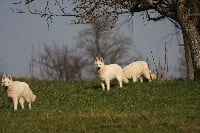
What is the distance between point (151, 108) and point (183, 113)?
229cm

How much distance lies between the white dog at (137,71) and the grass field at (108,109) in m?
1.72

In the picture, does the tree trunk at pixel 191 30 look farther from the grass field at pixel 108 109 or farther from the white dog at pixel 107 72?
the white dog at pixel 107 72

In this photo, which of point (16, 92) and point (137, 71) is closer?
point (16, 92)

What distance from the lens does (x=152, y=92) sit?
23.1 meters

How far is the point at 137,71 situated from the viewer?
28.3m

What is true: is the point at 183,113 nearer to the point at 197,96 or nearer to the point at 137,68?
the point at 197,96

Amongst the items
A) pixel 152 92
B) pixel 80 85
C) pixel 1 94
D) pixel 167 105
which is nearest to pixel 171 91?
pixel 152 92

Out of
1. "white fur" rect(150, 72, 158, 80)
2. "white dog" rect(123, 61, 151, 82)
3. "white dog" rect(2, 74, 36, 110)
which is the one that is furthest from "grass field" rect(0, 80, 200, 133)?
"white fur" rect(150, 72, 158, 80)

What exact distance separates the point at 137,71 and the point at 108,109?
10318mm

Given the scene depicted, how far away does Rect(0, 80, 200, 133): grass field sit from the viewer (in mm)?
13332

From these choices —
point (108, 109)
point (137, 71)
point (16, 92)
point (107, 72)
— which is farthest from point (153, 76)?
point (16, 92)

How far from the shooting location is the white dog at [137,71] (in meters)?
28.1

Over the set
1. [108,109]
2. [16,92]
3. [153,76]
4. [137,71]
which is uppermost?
[137,71]

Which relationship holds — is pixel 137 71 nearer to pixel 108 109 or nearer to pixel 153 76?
pixel 153 76
